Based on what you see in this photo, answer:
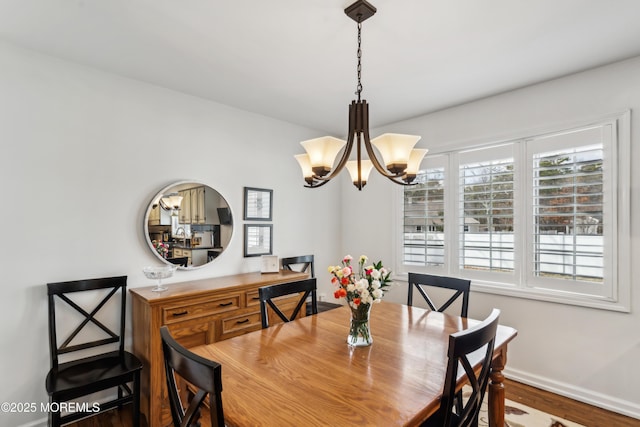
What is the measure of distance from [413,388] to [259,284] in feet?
6.14

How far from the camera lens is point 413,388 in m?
1.25

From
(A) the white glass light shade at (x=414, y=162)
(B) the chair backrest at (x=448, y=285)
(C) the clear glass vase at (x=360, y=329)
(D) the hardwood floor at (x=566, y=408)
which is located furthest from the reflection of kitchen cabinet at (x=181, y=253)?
(D) the hardwood floor at (x=566, y=408)

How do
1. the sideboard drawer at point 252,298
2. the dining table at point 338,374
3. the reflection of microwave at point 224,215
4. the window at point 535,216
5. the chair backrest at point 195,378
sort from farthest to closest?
the reflection of microwave at point 224,215
the sideboard drawer at point 252,298
the window at point 535,216
the dining table at point 338,374
the chair backrest at point 195,378

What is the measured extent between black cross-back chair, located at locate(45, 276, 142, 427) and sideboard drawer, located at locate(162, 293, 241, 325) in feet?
1.17

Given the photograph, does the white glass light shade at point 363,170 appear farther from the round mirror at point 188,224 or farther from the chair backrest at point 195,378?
the round mirror at point 188,224

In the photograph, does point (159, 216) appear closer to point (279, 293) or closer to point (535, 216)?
point (279, 293)

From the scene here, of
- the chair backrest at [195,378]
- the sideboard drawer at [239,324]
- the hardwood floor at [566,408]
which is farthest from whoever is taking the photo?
the sideboard drawer at [239,324]

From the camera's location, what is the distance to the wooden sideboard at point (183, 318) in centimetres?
225

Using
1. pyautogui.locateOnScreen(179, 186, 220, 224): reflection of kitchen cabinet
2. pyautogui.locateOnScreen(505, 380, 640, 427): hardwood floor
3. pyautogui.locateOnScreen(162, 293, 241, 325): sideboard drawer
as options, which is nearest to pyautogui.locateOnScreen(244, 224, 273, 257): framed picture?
pyautogui.locateOnScreen(179, 186, 220, 224): reflection of kitchen cabinet

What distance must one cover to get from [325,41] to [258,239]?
2104 millimetres

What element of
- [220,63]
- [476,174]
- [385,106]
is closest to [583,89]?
[476,174]

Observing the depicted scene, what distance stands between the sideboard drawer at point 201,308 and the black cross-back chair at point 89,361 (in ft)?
1.17

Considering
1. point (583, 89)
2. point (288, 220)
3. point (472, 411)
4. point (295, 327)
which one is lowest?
point (472, 411)

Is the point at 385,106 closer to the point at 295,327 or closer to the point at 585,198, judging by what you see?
the point at 585,198
